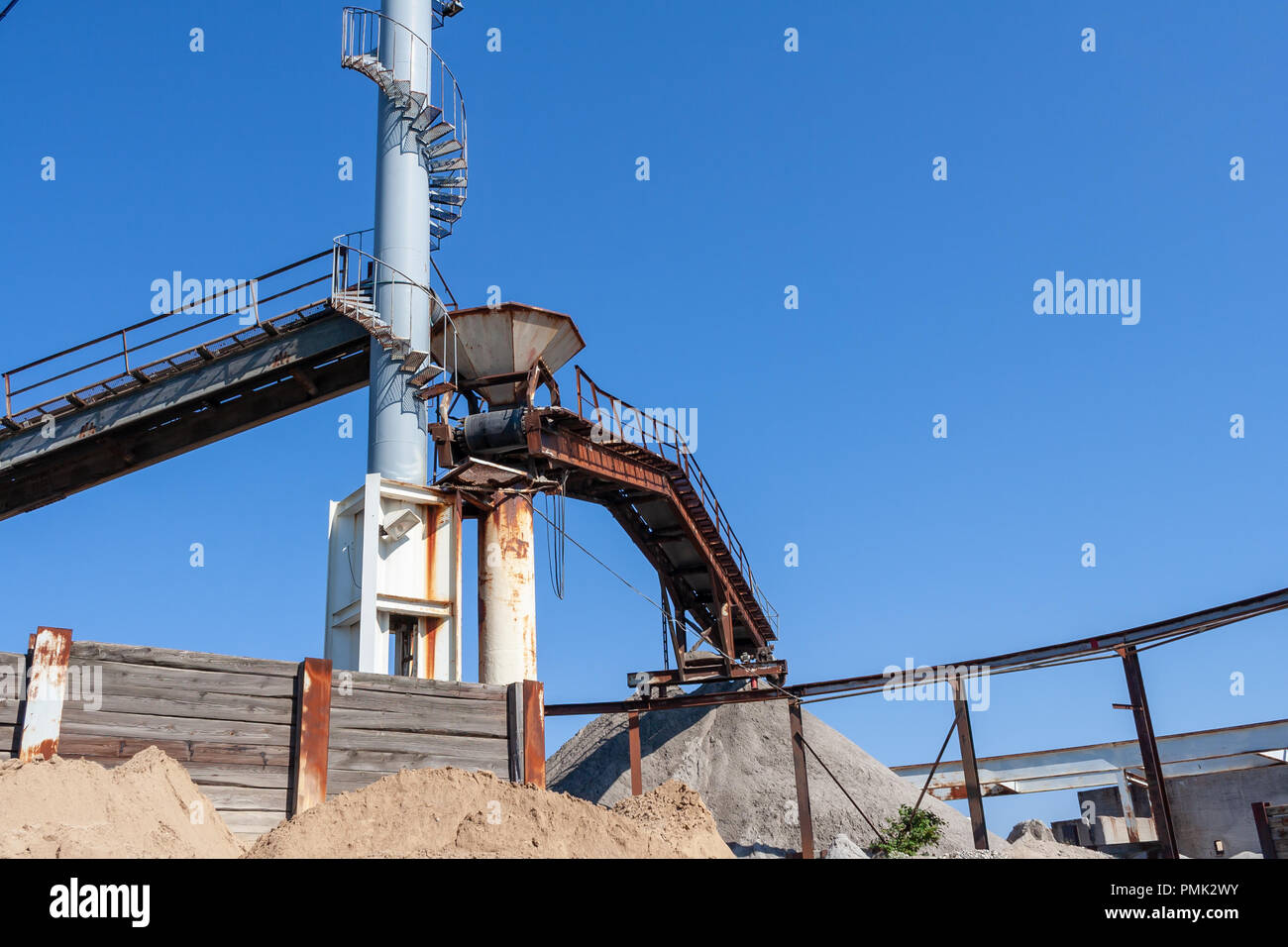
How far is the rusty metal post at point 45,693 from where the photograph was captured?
6.98 meters

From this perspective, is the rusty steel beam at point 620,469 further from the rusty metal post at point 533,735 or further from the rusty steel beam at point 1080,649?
the rusty metal post at point 533,735

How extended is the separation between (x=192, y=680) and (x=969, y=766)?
13347 millimetres

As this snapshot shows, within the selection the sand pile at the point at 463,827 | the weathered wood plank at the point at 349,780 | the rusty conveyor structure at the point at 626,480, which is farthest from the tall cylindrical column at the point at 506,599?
the sand pile at the point at 463,827

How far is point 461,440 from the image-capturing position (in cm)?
1845

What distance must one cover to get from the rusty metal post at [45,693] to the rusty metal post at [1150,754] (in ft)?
42.9

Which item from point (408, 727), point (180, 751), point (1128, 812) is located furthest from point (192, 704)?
point (1128, 812)

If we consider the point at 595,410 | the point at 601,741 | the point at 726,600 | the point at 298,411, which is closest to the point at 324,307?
the point at 298,411

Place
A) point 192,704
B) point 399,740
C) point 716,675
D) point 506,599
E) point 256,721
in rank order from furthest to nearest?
point 716,675 → point 506,599 → point 399,740 → point 256,721 → point 192,704

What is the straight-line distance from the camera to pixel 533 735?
979 centimetres

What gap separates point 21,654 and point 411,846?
9.73ft

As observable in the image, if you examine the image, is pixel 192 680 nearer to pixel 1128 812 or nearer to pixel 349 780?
pixel 349 780

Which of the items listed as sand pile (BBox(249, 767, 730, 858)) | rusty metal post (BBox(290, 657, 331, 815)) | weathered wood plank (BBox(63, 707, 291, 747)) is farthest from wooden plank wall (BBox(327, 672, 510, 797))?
sand pile (BBox(249, 767, 730, 858))

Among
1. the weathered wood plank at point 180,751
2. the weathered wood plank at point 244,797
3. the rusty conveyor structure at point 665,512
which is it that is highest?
Result: the rusty conveyor structure at point 665,512

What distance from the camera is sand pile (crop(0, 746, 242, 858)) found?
5348 mm
